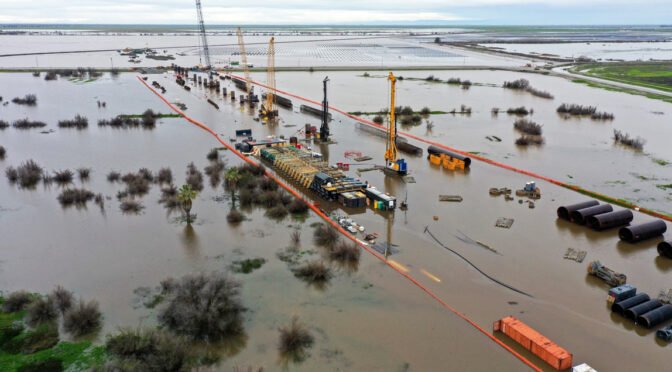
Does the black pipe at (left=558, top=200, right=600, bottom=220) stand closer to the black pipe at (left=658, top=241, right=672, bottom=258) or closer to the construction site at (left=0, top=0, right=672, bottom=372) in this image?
the construction site at (left=0, top=0, right=672, bottom=372)

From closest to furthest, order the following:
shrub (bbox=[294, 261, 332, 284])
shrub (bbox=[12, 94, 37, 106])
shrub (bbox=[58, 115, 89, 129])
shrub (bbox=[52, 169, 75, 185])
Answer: shrub (bbox=[294, 261, 332, 284]) < shrub (bbox=[52, 169, 75, 185]) < shrub (bbox=[58, 115, 89, 129]) < shrub (bbox=[12, 94, 37, 106])

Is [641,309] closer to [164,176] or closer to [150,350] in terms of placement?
[150,350]

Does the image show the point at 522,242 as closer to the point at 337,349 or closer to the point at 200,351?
the point at 337,349

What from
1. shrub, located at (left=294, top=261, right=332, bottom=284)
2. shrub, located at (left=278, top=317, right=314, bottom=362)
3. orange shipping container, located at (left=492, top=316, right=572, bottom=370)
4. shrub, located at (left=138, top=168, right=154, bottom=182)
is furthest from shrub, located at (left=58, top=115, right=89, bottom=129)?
orange shipping container, located at (left=492, top=316, right=572, bottom=370)

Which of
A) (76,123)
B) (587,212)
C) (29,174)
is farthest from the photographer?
(76,123)

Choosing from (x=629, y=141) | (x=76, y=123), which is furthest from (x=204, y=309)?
(x=629, y=141)
